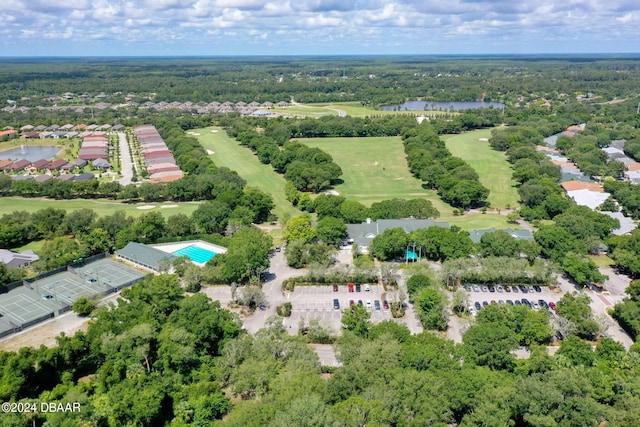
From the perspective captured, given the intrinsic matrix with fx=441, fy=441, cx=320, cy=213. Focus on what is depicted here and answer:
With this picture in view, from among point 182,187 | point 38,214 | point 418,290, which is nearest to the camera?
point 418,290

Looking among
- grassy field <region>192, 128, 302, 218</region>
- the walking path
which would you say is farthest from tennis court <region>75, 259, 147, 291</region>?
the walking path

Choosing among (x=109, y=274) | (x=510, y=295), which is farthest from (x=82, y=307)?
(x=510, y=295)

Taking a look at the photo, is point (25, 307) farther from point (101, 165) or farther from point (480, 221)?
point (101, 165)

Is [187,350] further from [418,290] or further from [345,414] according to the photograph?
[418,290]

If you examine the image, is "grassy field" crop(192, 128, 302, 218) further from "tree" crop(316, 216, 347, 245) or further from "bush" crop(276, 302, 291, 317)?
"bush" crop(276, 302, 291, 317)

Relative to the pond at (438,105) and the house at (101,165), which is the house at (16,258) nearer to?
the house at (101,165)

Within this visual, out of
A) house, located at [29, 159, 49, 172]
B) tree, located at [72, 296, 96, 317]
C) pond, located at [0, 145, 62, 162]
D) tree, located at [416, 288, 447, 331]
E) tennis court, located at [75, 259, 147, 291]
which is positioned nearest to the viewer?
tree, located at [416, 288, 447, 331]

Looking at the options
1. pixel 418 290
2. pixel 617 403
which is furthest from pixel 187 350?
pixel 617 403
